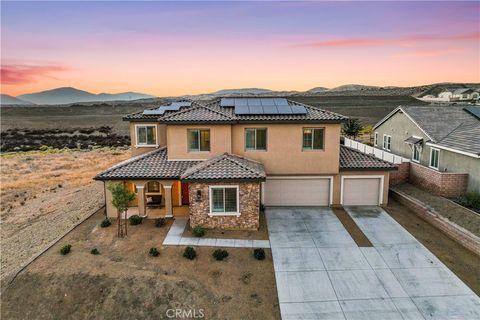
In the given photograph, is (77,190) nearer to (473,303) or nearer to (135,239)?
(135,239)

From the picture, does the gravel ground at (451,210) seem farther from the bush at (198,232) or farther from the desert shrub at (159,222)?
the desert shrub at (159,222)

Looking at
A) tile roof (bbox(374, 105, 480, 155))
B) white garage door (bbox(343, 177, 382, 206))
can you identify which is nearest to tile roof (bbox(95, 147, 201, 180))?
white garage door (bbox(343, 177, 382, 206))

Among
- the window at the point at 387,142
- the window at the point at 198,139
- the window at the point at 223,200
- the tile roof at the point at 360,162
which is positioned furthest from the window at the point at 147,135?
the window at the point at 387,142

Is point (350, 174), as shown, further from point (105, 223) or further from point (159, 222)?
point (105, 223)

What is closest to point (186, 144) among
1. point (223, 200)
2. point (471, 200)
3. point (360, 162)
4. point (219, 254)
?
point (223, 200)

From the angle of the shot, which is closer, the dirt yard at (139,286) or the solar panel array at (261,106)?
the dirt yard at (139,286)
